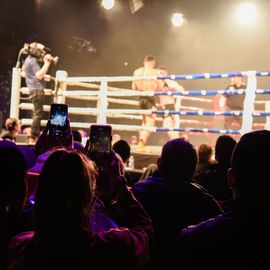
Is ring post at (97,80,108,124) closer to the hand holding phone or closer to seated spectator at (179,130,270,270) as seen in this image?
the hand holding phone

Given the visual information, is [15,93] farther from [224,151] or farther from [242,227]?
[242,227]

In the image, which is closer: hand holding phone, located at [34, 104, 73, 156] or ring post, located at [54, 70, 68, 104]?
hand holding phone, located at [34, 104, 73, 156]

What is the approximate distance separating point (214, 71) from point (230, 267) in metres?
11.2

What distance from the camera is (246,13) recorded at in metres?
11.0

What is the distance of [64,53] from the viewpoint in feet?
42.0

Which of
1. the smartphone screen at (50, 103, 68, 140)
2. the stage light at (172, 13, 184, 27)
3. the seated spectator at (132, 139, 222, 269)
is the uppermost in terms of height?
the stage light at (172, 13, 184, 27)

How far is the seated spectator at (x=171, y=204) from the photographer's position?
2.20 m

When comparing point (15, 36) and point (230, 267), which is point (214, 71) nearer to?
point (15, 36)

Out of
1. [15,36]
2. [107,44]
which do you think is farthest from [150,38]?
[15,36]

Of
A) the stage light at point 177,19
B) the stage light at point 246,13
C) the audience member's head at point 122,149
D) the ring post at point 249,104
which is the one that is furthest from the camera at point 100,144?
the stage light at point 177,19

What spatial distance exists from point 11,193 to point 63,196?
25 cm

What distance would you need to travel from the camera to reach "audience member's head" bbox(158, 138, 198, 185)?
7.68ft

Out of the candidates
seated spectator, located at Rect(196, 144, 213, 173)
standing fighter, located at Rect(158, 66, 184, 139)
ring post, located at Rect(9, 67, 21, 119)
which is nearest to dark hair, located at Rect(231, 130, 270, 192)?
seated spectator, located at Rect(196, 144, 213, 173)

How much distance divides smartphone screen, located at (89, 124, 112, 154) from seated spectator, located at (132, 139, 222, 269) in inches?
20.4
